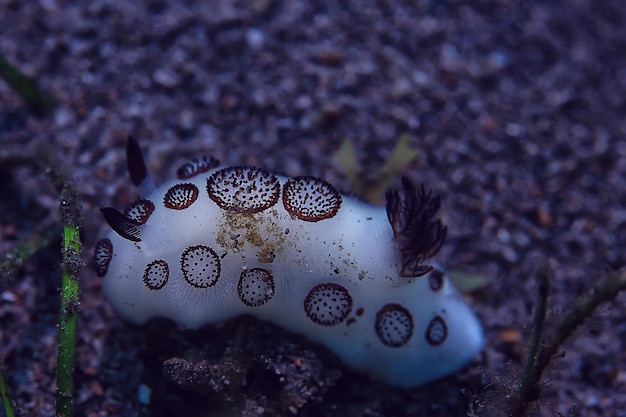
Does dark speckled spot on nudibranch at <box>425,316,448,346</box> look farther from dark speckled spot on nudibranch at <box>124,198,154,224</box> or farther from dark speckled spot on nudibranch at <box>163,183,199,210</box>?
dark speckled spot on nudibranch at <box>124,198,154,224</box>

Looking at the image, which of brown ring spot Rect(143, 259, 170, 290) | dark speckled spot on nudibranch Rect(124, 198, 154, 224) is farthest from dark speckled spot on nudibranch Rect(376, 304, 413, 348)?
dark speckled spot on nudibranch Rect(124, 198, 154, 224)

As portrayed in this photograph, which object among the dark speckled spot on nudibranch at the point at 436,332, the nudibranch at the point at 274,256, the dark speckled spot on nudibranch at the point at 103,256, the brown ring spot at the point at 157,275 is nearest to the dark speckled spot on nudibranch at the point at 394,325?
the nudibranch at the point at 274,256

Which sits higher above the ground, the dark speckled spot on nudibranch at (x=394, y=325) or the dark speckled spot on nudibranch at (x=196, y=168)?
the dark speckled spot on nudibranch at (x=196, y=168)

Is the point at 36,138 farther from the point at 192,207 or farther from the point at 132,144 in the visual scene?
the point at 192,207

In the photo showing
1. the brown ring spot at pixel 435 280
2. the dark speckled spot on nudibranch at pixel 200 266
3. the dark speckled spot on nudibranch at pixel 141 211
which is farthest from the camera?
the brown ring spot at pixel 435 280

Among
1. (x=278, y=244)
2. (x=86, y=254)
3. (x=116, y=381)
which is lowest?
(x=116, y=381)

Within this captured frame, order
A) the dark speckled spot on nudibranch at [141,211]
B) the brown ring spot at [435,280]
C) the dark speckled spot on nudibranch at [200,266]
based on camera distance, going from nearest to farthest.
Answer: the dark speckled spot on nudibranch at [200,266], the dark speckled spot on nudibranch at [141,211], the brown ring spot at [435,280]

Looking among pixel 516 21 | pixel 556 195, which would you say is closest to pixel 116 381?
pixel 556 195

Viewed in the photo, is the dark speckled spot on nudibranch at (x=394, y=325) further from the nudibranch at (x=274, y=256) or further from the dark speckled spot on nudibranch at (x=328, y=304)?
the dark speckled spot on nudibranch at (x=328, y=304)
